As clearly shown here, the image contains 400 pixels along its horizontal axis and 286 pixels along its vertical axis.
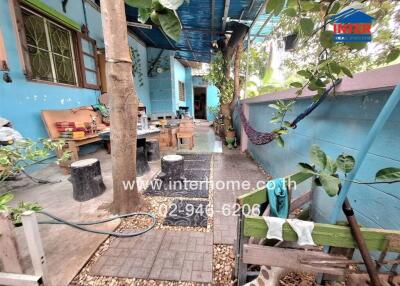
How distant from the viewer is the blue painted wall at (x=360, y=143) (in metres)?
1.15

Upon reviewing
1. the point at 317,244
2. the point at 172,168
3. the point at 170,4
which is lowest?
the point at 172,168

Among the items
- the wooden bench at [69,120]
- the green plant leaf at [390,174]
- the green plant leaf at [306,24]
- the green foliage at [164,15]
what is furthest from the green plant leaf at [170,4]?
the wooden bench at [69,120]

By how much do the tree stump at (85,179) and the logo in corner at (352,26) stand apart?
2565mm

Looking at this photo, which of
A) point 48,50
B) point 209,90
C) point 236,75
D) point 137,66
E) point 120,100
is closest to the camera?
point 120,100

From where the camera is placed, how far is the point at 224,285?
1316mm

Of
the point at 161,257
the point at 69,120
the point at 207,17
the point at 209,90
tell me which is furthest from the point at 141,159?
the point at 209,90

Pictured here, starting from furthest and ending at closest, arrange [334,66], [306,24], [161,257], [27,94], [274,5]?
[27,94], [161,257], [334,66], [306,24], [274,5]

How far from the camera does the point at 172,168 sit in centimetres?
290

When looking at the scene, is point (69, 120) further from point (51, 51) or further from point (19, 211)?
point (19, 211)

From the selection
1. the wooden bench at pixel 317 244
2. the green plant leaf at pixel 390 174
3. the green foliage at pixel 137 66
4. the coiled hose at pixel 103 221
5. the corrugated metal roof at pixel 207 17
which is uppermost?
the corrugated metal roof at pixel 207 17

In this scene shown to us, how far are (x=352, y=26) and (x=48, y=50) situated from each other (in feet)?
14.8

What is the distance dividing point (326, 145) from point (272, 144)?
134cm

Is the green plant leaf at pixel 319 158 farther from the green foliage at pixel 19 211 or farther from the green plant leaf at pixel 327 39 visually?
the green foliage at pixel 19 211

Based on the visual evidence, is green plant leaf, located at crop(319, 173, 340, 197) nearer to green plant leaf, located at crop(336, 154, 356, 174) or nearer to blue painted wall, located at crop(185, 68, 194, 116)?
green plant leaf, located at crop(336, 154, 356, 174)
